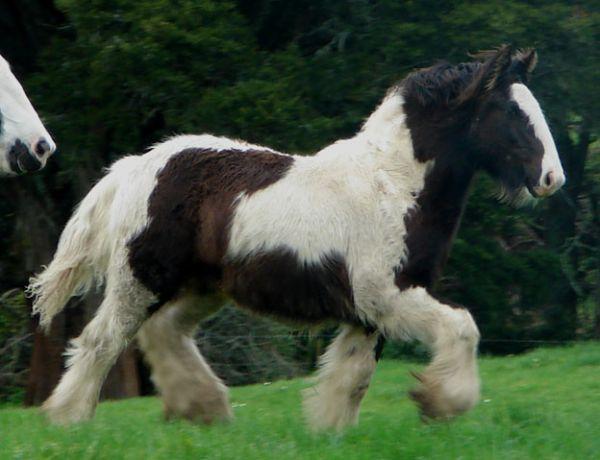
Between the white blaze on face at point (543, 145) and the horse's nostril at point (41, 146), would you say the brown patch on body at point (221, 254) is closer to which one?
the horse's nostril at point (41, 146)

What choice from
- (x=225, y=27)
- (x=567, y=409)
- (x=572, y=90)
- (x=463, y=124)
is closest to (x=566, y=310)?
(x=572, y=90)

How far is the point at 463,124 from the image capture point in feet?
25.5

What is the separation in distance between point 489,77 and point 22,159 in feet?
9.85

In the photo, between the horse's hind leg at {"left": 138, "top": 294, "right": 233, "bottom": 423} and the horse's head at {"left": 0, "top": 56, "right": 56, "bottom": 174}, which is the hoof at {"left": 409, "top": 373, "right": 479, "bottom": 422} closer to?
the horse's hind leg at {"left": 138, "top": 294, "right": 233, "bottom": 423}

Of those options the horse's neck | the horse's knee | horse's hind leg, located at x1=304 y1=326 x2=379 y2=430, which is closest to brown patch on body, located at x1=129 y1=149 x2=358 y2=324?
horse's hind leg, located at x1=304 y1=326 x2=379 y2=430

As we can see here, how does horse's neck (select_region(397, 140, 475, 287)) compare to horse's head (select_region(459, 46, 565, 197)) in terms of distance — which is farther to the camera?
horse's head (select_region(459, 46, 565, 197))

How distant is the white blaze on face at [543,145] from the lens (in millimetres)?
7496

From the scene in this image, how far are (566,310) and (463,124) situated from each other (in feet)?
45.2

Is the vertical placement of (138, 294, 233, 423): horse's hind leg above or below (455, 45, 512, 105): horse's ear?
below

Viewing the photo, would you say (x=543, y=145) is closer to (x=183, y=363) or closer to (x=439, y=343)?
(x=439, y=343)

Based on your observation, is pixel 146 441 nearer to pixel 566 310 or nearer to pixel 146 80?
pixel 146 80

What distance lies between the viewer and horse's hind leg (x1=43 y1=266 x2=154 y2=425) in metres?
7.56

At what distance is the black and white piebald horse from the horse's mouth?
0.95 meters

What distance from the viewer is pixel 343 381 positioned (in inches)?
294
